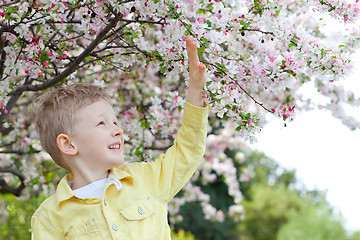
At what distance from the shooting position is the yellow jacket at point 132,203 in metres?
1.97

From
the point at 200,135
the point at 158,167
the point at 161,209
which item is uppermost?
the point at 200,135

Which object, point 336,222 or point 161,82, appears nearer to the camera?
point 161,82

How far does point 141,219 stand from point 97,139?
1.23 ft

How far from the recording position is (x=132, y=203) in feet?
6.66

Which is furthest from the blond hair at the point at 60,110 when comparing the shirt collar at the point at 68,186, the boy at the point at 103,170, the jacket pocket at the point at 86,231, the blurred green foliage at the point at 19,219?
the blurred green foliage at the point at 19,219

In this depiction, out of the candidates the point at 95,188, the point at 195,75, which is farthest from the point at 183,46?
the point at 95,188

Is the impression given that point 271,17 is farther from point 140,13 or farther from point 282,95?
point 282,95

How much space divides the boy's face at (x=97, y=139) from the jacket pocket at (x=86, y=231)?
24 centimetres

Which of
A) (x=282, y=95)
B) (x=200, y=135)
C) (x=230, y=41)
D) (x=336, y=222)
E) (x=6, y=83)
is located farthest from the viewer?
(x=336, y=222)

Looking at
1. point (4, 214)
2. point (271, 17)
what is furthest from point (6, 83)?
point (4, 214)

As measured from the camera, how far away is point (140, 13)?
2.49m

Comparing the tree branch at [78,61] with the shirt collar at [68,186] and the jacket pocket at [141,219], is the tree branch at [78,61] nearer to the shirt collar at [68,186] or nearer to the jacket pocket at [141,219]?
the shirt collar at [68,186]

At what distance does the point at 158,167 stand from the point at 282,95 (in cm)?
240

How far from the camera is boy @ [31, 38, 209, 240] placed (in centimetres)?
A: 198
